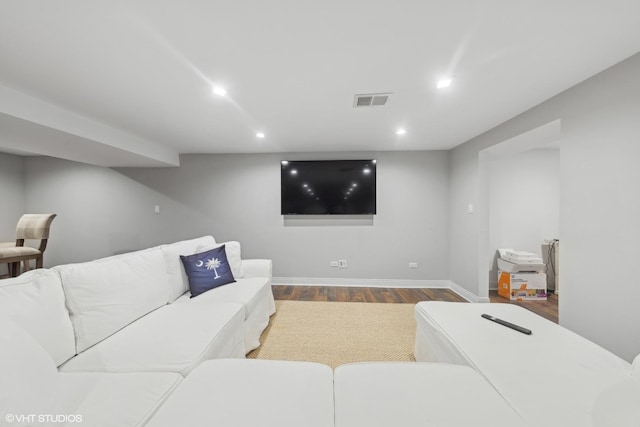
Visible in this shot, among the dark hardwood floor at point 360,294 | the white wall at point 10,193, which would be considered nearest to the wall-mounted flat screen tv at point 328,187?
the dark hardwood floor at point 360,294

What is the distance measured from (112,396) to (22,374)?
0.30 m

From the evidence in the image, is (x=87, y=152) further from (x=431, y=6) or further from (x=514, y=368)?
(x=514, y=368)

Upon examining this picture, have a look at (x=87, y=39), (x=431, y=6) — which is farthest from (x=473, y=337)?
(x=87, y=39)

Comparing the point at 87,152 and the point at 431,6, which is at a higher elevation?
the point at 431,6

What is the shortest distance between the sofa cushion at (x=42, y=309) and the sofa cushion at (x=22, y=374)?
137 millimetres

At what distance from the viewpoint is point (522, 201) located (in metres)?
3.98

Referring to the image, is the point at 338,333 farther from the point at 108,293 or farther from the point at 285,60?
the point at 285,60

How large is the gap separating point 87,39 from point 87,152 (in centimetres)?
254

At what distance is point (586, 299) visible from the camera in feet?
→ 6.16

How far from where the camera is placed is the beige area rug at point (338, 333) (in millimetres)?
2139

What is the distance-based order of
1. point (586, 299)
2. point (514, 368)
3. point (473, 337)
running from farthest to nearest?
point (586, 299) < point (473, 337) < point (514, 368)

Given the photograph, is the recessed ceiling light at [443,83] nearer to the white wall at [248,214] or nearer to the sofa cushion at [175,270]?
the white wall at [248,214]

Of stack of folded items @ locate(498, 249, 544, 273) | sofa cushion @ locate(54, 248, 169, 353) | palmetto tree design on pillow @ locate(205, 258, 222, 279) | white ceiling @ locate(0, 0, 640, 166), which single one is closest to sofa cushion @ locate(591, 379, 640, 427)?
white ceiling @ locate(0, 0, 640, 166)

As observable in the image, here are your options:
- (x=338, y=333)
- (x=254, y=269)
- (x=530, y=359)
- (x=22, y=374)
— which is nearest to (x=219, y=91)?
(x=254, y=269)
